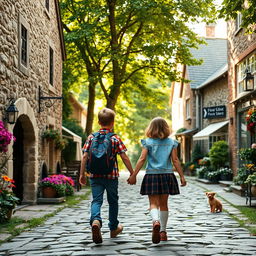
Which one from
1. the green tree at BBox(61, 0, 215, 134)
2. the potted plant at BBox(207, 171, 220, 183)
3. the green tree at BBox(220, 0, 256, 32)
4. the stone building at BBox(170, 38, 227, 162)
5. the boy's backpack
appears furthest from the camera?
the stone building at BBox(170, 38, 227, 162)

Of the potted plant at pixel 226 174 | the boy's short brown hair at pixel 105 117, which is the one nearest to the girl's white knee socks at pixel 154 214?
the boy's short brown hair at pixel 105 117

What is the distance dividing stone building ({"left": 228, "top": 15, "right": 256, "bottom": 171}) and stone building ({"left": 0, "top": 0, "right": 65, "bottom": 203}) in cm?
658

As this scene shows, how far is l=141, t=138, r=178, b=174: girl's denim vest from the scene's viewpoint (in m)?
5.80

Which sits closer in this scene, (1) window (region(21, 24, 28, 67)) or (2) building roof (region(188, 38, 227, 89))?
(1) window (region(21, 24, 28, 67))

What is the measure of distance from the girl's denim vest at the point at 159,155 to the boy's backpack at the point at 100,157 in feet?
1.63

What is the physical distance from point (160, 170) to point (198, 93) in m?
20.0

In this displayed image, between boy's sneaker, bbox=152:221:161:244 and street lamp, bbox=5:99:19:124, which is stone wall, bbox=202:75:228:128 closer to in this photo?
street lamp, bbox=5:99:19:124

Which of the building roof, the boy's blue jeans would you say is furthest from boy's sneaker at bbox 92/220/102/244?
the building roof

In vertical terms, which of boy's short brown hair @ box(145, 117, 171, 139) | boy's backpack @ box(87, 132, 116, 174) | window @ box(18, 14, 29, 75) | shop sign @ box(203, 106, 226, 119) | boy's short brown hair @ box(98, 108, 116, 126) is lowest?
boy's backpack @ box(87, 132, 116, 174)

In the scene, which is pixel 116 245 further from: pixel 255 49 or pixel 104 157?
pixel 255 49

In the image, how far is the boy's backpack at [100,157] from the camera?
5734 millimetres

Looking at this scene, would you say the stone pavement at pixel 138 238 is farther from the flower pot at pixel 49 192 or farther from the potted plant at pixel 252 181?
the flower pot at pixel 49 192

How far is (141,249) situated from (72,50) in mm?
17082

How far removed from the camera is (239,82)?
652 inches
